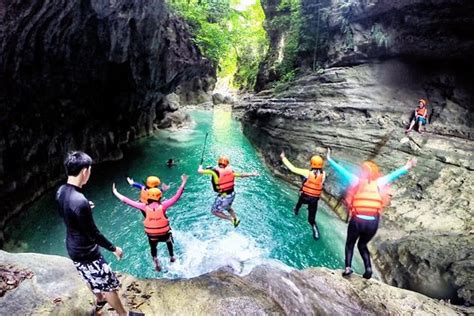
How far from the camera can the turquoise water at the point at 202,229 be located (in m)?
8.82

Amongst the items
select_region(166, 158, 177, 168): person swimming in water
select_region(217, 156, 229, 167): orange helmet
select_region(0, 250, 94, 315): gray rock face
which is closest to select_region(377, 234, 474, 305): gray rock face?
select_region(217, 156, 229, 167): orange helmet

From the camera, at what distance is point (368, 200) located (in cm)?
545

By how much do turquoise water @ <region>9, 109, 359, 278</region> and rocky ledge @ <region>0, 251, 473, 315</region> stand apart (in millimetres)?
1122

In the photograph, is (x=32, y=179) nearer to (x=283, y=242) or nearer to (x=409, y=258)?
(x=283, y=242)

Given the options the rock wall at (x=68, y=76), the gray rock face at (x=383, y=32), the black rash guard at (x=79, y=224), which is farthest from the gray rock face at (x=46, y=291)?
the gray rock face at (x=383, y=32)

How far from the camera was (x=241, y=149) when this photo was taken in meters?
23.1

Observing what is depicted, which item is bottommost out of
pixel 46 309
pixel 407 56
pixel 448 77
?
pixel 46 309

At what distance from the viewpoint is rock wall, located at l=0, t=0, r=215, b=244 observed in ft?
28.9

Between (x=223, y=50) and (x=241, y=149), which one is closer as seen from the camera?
(x=241, y=149)

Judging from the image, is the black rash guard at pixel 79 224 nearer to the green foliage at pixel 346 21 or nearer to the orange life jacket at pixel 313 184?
the orange life jacket at pixel 313 184

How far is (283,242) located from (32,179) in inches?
376

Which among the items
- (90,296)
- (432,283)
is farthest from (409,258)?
(90,296)

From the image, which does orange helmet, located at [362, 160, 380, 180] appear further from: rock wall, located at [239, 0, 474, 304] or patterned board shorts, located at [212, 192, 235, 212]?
patterned board shorts, located at [212, 192, 235, 212]

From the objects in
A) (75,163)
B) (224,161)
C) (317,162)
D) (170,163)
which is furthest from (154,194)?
(170,163)
